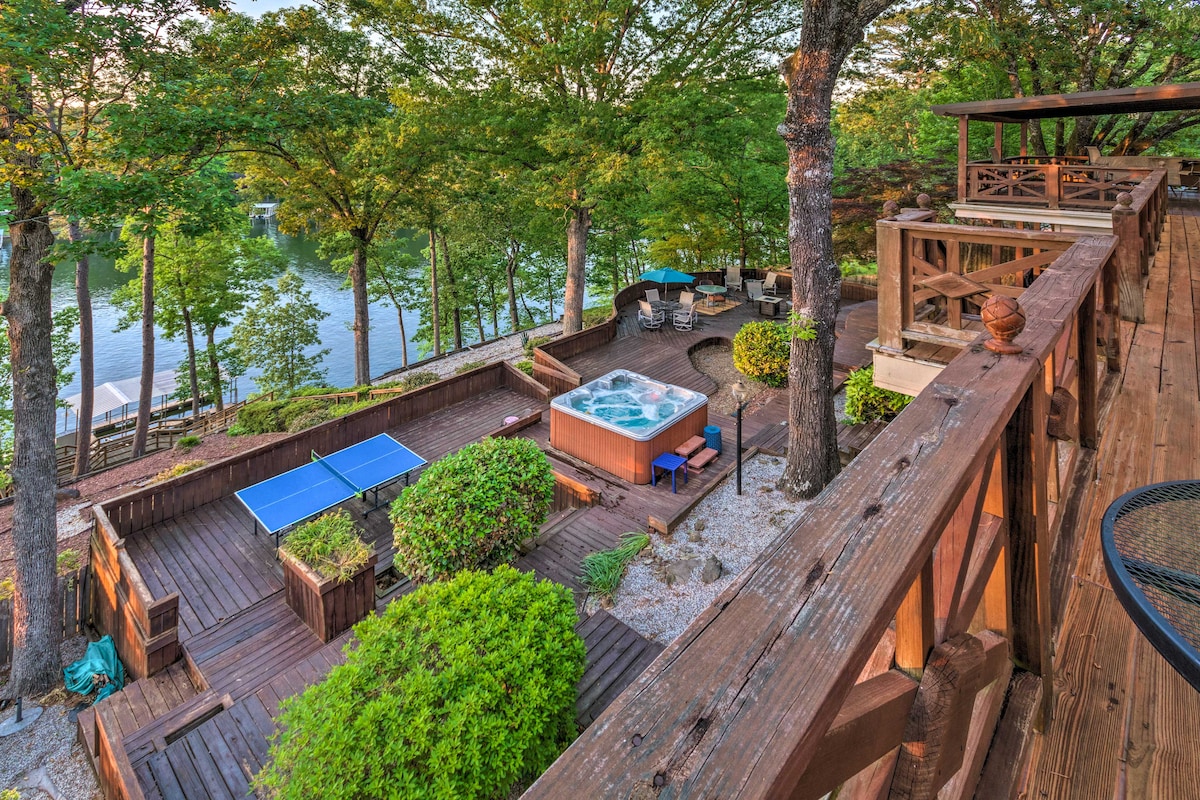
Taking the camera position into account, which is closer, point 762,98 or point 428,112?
point 428,112

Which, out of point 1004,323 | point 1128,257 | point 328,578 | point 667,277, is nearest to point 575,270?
point 667,277

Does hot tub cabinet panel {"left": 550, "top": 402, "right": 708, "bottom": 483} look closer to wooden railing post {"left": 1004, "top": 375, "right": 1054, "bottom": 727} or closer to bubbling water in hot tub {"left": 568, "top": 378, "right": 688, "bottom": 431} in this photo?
bubbling water in hot tub {"left": 568, "top": 378, "right": 688, "bottom": 431}

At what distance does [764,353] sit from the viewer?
472 inches

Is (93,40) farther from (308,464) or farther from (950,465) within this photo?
(950,465)

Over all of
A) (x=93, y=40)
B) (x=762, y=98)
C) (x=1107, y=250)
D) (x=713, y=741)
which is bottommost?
(x=713, y=741)

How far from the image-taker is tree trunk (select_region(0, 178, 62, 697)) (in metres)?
6.65

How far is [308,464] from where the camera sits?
966 cm

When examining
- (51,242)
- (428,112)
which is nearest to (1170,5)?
(428,112)

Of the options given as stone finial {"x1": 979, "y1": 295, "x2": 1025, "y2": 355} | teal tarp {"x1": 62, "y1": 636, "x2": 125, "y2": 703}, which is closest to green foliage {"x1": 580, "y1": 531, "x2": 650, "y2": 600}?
stone finial {"x1": 979, "y1": 295, "x2": 1025, "y2": 355}

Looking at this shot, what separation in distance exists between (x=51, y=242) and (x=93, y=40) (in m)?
2.38

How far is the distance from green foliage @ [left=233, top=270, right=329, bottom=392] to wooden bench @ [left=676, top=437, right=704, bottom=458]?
20317 millimetres

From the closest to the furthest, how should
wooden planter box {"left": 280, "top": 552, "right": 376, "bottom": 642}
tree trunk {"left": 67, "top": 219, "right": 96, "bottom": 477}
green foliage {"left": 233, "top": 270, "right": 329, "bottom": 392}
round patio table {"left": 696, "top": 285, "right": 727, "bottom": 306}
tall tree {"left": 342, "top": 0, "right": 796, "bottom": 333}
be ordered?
wooden planter box {"left": 280, "top": 552, "right": 376, "bottom": 642} < tree trunk {"left": 67, "top": 219, "right": 96, "bottom": 477} < tall tree {"left": 342, "top": 0, "right": 796, "bottom": 333} < round patio table {"left": 696, "top": 285, "right": 727, "bottom": 306} < green foliage {"left": 233, "top": 270, "right": 329, "bottom": 392}

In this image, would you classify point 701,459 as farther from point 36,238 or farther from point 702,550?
point 36,238

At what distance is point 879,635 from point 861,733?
222 mm
